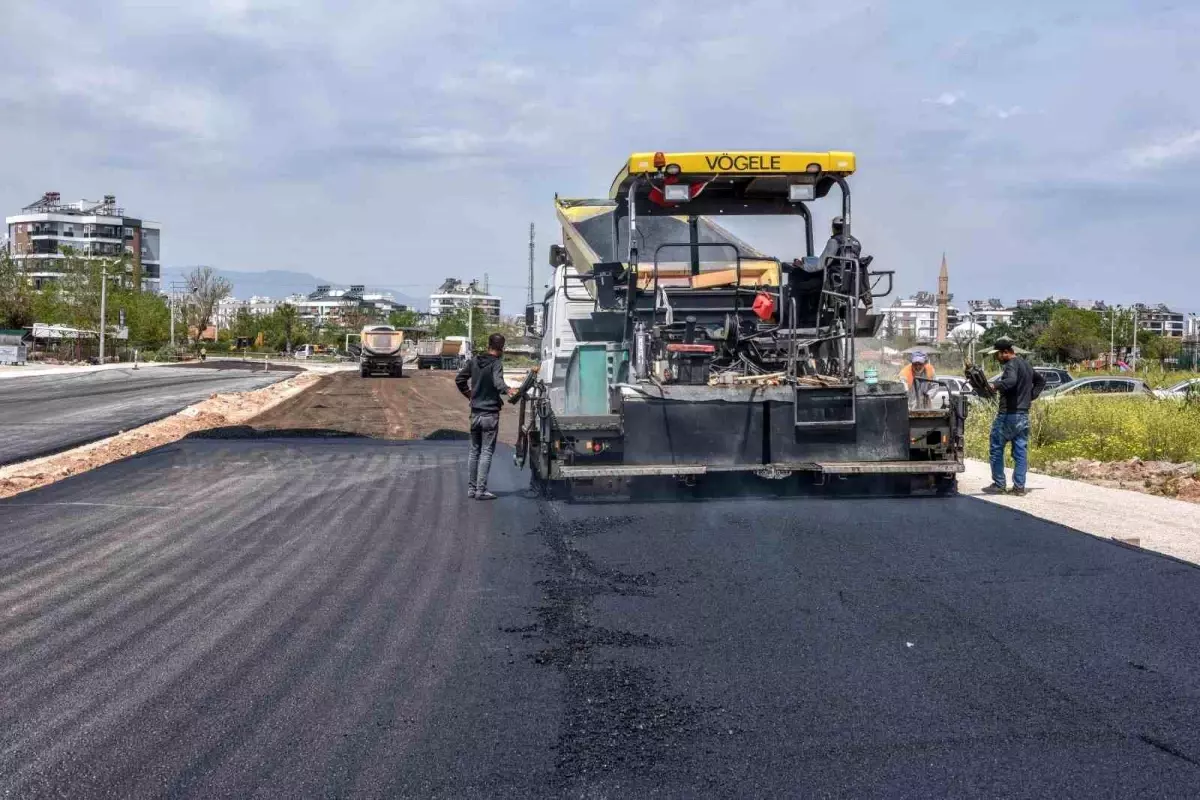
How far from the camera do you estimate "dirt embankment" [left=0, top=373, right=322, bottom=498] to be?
12.5 metres

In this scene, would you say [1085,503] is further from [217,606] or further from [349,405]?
[349,405]

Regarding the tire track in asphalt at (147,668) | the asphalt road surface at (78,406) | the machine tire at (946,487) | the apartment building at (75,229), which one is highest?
the apartment building at (75,229)

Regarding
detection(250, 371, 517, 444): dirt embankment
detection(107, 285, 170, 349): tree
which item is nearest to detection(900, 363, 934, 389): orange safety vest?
detection(250, 371, 517, 444): dirt embankment

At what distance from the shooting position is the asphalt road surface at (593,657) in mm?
4020

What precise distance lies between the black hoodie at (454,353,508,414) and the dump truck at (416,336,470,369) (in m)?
57.9

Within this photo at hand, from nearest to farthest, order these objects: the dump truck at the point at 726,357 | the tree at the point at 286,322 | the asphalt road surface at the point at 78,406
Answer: the dump truck at the point at 726,357
the asphalt road surface at the point at 78,406
the tree at the point at 286,322

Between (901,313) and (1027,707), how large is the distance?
293 inches

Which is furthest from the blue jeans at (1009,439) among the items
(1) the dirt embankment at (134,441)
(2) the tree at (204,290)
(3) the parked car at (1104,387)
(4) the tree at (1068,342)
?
(2) the tree at (204,290)

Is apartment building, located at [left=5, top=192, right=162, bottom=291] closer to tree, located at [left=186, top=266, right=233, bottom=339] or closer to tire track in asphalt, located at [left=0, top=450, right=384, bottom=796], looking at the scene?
tree, located at [left=186, top=266, right=233, bottom=339]

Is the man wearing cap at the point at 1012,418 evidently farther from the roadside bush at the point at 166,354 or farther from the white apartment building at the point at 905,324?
the roadside bush at the point at 166,354

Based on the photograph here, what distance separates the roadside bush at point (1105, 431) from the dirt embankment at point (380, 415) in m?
7.59

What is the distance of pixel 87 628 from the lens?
5770 millimetres

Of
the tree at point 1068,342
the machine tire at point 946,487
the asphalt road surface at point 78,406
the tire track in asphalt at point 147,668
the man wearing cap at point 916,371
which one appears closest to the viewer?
the tire track in asphalt at point 147,668

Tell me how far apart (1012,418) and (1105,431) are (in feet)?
19.0
